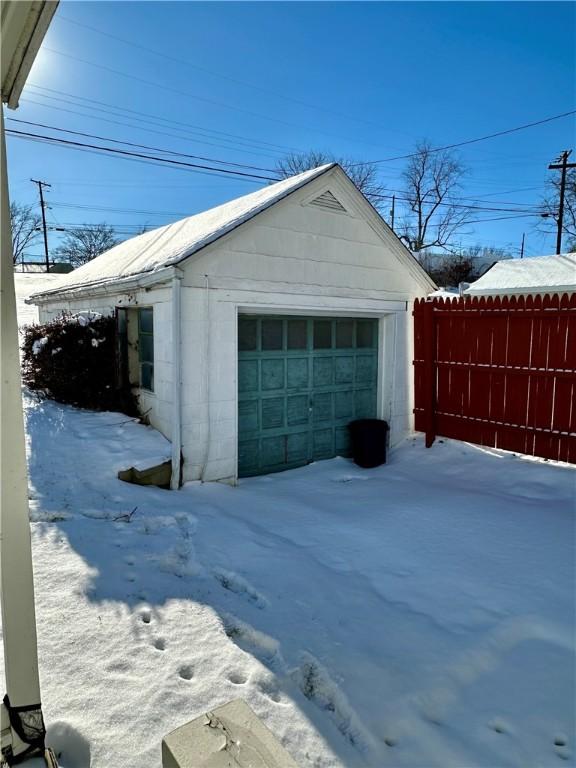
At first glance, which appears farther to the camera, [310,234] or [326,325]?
[326,325]

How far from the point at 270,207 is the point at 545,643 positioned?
5.45m

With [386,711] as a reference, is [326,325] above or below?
above

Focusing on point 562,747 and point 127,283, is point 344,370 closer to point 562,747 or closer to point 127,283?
point 127,283

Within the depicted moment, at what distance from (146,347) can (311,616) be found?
188 inches

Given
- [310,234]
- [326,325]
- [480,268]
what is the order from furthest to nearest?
1. [480,268]
2. [326,325]
3. [310,234]

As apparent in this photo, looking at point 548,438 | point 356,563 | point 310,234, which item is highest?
point 310,234

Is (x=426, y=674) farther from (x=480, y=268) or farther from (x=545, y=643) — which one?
(x=480, y=268)

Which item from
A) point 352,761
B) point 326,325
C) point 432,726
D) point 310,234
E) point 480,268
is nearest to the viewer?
point 352,761

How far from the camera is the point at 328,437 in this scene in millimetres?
7492

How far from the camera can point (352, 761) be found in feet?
7.03

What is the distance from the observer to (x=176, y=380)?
556cm

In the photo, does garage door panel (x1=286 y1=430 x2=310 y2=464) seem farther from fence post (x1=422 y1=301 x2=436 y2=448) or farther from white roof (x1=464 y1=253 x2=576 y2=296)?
white roof (x1=464 y1=253 x2=576 y2=296)

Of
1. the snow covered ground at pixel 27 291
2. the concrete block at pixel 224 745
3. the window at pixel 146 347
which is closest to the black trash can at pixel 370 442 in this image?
the window at pixel 146 347

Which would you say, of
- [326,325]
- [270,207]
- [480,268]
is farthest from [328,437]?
[480,268]
